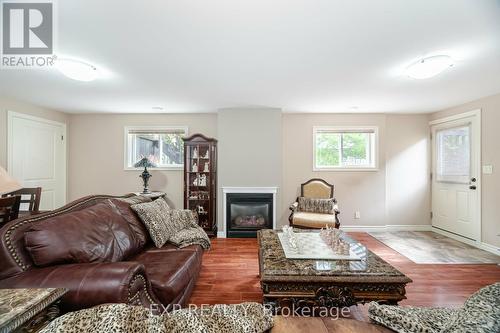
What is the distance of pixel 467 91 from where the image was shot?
3.30 meters

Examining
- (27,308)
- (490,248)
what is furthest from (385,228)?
(27,308)

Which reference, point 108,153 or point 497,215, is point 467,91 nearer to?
point 497,215

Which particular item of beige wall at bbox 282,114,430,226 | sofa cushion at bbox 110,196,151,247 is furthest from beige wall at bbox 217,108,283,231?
sofa cushion at bbox 110,196,151,247

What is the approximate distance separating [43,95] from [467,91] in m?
6.21

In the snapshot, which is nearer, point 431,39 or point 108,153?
point 431,39

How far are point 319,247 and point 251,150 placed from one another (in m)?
2.46

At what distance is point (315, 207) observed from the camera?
13.6ft

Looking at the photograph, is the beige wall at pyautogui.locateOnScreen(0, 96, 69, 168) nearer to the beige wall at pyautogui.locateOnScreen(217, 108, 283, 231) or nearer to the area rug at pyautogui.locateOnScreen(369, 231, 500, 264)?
the beige wall at pyautogui.locateOnScreen(217, 108, 283, 231)

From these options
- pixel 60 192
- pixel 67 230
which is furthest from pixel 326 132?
pixel 60 192

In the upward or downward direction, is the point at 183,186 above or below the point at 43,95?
below

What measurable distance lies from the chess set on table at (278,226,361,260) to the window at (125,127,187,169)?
312 cm

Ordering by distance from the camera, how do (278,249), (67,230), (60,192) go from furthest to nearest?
(60,192), (278,249), (67,230)

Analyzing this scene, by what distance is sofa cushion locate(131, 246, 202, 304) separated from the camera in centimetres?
159

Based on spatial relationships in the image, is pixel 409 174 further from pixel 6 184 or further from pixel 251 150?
pixel 6 184
